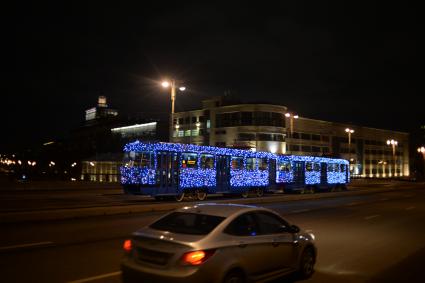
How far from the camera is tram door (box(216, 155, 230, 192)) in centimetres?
3125

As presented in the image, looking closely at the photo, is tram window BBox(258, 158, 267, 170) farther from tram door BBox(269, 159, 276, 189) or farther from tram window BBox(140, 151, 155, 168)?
tram window BBox(140, 151, 155, 168)

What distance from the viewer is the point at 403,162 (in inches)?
5581

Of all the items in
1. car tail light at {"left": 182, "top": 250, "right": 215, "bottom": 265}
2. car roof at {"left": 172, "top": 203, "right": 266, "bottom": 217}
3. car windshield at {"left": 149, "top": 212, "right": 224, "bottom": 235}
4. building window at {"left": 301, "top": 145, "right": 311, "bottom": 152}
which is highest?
building window at {"left": 301, "top": 145, "right": 311, "bottom": 152}

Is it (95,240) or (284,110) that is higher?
(284,110)

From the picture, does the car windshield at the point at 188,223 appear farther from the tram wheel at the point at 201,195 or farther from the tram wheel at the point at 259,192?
the tram wheel at the point at 259,192

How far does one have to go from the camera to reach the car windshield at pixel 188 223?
23.2ft

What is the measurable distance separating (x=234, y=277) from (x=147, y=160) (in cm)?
2027

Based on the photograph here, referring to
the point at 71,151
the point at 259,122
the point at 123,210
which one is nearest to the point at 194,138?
the point at 259,122

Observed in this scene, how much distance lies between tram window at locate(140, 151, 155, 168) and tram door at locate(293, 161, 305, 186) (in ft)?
53.6

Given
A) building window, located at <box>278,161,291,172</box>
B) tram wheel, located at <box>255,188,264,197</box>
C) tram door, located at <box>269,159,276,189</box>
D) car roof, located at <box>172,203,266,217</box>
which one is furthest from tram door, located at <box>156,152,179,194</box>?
car roof, located at <box>172,203,266,217</box>

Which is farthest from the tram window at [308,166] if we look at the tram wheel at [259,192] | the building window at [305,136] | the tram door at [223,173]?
the building window at [305,136]

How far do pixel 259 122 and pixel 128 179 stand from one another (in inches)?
2670

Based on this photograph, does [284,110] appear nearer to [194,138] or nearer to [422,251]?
[194,138]

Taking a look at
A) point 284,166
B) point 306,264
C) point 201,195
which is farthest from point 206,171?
point 306,264
